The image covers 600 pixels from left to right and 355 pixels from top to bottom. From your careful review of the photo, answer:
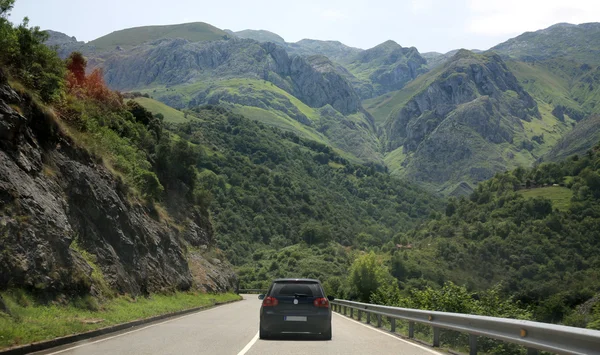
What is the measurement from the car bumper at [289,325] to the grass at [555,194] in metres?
159

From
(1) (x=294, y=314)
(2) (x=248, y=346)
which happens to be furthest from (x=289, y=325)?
(2) (x=248, y=346)

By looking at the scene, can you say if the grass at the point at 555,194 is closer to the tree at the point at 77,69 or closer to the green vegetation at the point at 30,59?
the tree at the point at 77,69

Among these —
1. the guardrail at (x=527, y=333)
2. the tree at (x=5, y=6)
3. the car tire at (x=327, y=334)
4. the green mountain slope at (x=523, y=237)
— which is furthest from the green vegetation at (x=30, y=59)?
the green mountain slope at (x=523, y=237)

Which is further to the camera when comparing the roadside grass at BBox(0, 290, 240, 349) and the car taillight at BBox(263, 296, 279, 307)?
the car taillight at BBox(263, 296, 279, 307)

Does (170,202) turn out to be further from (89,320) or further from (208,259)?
(89,320)

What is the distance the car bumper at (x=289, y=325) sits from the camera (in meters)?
14.7

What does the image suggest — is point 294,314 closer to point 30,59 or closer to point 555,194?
point 30,59

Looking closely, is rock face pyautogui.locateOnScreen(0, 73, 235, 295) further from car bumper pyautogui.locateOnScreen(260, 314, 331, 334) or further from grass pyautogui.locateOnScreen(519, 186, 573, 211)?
grass pyautogui.locateOnScreen(519, 186, 573, 211)

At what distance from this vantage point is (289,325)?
1470 cm

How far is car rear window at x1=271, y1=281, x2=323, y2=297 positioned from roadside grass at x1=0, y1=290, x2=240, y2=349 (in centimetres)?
475

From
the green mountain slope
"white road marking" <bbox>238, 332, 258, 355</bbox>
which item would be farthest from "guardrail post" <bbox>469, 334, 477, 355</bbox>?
the green mountain slope

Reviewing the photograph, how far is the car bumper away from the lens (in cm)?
1470

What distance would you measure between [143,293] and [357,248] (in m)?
172

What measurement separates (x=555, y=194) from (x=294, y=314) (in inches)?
6924
